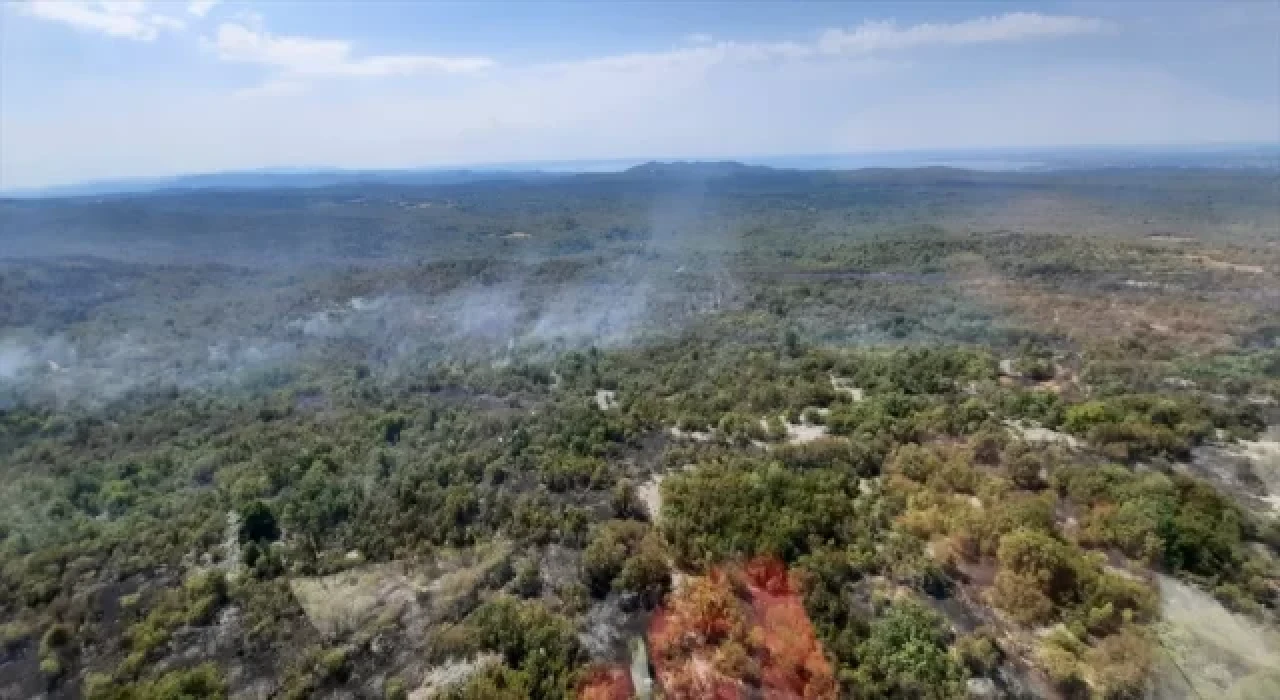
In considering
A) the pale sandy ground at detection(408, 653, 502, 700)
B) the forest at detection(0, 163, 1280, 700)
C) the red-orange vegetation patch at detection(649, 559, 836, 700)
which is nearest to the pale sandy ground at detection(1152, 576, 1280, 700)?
the forest at detection(0, 163, 1280, 700)

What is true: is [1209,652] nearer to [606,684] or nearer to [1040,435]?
[1040,435]

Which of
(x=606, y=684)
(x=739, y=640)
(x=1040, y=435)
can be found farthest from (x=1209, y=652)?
(x=606, y=684)

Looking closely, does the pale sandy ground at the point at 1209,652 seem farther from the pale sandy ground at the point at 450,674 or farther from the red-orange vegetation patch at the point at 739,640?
the pale sandy ground at the point at 450,674

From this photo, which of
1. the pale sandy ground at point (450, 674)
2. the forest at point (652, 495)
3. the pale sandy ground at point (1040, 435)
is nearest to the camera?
the pale sandy ground at point (450, 674)

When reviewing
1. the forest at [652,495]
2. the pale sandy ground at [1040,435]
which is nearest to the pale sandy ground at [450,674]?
the forest at [652,495]

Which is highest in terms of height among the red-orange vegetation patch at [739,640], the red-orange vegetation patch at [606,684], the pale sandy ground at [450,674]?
the red-orange vegetation patch at [739,640]

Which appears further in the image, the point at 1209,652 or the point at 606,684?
the point at 1209,652
